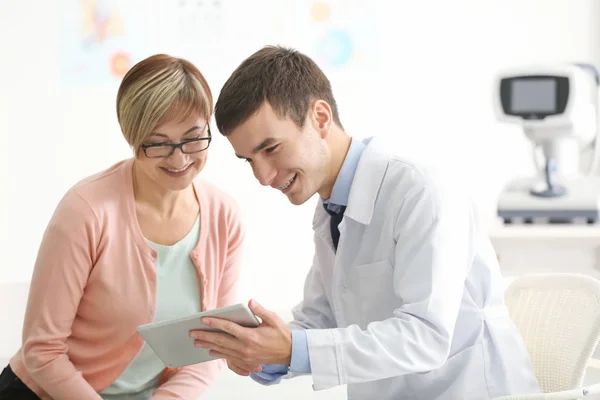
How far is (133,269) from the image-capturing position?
178 cm

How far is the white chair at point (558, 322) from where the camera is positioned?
5.47 ft

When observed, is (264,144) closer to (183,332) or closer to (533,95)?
(183,332)

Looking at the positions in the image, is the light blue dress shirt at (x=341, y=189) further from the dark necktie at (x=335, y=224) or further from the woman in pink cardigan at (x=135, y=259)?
the woman in pink cardigan at (x=135, y=259)

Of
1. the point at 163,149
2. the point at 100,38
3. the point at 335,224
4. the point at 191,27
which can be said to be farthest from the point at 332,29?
the point at 335,224

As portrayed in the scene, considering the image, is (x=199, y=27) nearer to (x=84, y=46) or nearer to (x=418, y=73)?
(x=84, y=46)

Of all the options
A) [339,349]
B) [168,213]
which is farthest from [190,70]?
[339,349]

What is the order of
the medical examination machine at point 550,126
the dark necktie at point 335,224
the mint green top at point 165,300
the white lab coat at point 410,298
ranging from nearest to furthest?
the white lab coat at point 410,298, the dark necktie at point 335,224, the mint green top at point 165,300, the medical examination machine at point 550,126

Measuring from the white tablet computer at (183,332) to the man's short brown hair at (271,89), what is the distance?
0.32 m

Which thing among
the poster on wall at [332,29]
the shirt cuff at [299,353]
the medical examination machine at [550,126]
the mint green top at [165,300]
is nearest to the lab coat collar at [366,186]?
the shirt cuff at [299,353]

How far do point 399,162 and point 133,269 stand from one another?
626mm

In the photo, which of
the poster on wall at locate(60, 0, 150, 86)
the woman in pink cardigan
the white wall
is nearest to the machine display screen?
the white wall

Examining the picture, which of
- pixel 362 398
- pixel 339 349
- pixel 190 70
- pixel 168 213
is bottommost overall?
pixel 362 398

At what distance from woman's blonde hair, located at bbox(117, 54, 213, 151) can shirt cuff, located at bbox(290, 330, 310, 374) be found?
21.9 inches

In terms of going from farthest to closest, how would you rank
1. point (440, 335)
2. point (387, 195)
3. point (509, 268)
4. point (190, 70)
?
1. point (509, 268)
2. point (190, 70)
3. point (387, 195)
4. point (440, 335)
